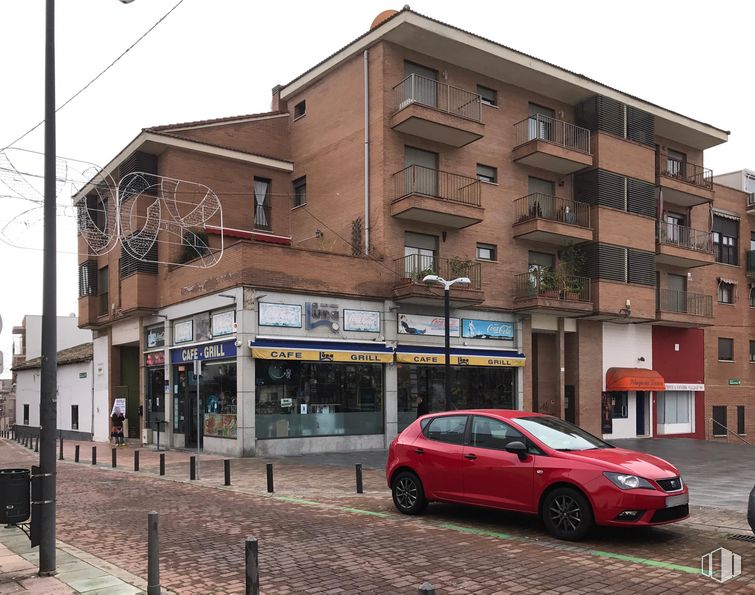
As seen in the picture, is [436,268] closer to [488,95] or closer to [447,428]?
[488,95]

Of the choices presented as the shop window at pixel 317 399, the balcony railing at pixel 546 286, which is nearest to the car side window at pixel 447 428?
the shop window at pixel 317 399

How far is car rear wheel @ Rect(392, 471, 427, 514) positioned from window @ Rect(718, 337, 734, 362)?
31698 millimetres

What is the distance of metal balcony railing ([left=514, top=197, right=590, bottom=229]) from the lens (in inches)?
1136

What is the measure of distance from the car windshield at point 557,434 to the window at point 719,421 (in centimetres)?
2996

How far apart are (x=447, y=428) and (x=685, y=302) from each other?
28.1 metres

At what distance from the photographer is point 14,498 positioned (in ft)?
25.7

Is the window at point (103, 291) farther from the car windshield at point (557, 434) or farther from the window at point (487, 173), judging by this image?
the car windshield at point (557, 434)

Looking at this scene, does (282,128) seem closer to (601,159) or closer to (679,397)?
(601,159)

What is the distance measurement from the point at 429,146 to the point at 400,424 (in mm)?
10116

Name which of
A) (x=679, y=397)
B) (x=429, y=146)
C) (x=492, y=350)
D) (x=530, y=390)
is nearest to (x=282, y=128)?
(x=429, y=146)

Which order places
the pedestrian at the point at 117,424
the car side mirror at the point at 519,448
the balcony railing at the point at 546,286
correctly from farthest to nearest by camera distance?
the pedestrian at the point at 117,424
the balcony railing at the point at 546,286
the car side mirror at the point at 519,448

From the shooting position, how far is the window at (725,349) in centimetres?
3766

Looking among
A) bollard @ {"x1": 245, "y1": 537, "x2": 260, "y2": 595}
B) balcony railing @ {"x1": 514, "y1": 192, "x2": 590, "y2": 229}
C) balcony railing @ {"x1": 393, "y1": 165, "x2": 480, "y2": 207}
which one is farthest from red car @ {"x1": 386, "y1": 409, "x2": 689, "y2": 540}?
balcony railing @ {"x1": 514, "y1": 192, "x2": 590, "y2": 229}

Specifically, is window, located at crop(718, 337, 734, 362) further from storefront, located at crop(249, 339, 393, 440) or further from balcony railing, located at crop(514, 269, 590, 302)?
storefront, located at crop(249, 339, 393, 440)
